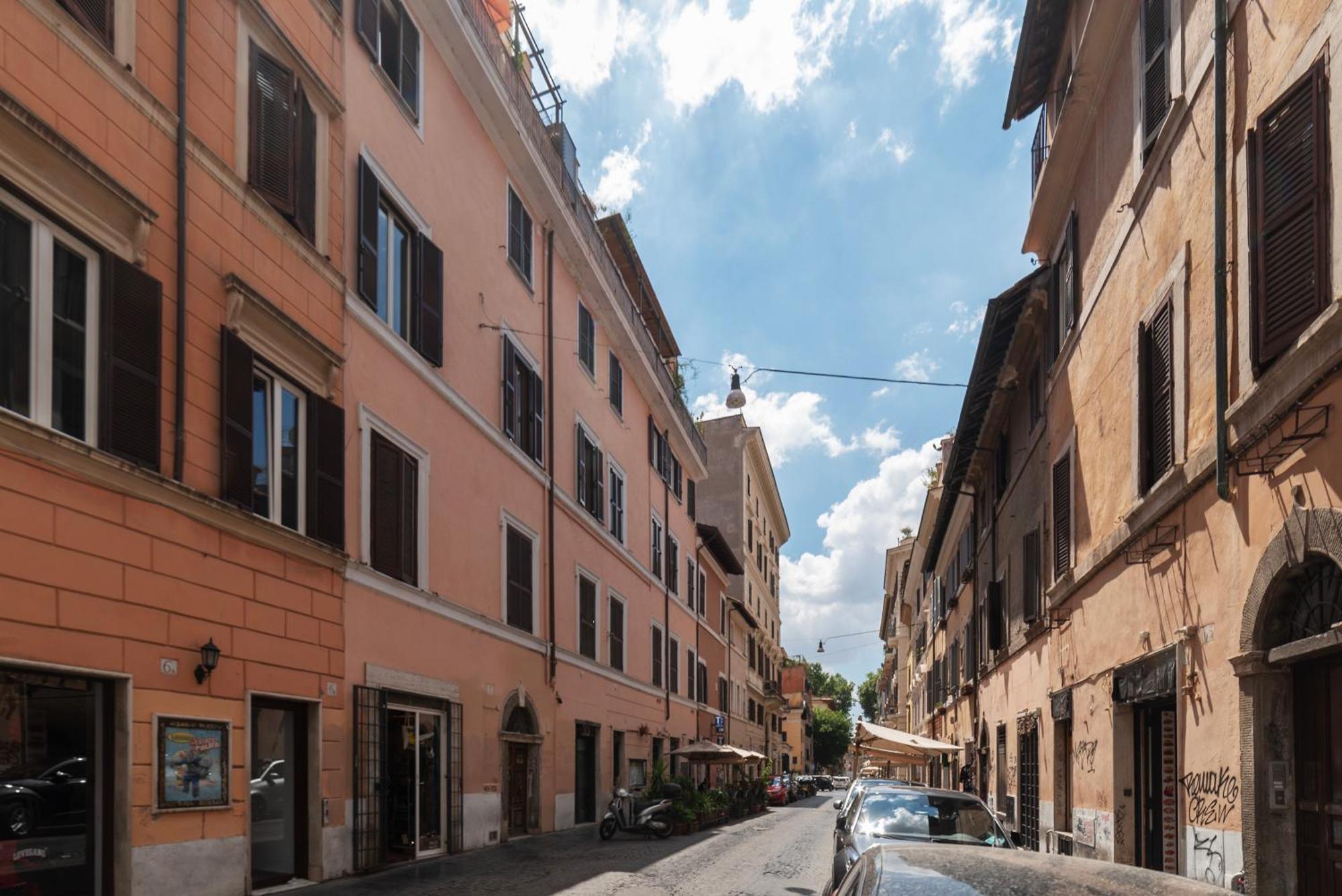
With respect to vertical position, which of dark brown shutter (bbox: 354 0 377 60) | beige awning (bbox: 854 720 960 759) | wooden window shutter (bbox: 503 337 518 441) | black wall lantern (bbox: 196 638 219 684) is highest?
dark brown shutter (bbox: 354 0 377 60)

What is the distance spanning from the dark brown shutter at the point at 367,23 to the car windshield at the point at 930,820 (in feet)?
37.1

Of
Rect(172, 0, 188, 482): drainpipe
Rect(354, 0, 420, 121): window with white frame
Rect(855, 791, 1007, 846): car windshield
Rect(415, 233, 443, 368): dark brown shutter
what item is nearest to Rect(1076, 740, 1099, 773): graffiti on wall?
Rect(855, 791, 1007, 846): car windshield

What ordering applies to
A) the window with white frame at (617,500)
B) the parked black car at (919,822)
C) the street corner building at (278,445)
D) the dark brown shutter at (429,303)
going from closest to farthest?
the street corner building at (278,445) → the parked black car at (919,822) → the dark brown shutter at (429,303) → the window with white frame at (617,500)

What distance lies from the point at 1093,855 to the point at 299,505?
10199 millimetres

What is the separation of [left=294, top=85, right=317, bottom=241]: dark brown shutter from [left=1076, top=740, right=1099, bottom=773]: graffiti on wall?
1110cm

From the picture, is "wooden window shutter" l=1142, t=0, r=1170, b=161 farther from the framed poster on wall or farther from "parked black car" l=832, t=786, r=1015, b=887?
the framed poster on wall

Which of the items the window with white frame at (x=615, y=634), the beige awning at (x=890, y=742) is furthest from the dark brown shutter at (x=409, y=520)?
the beige awning at (x=890, y=742)

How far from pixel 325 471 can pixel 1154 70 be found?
988 cm

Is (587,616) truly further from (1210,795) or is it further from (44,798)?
(1210,795)

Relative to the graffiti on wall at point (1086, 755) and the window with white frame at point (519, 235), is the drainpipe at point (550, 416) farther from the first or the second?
the graffiti on wall at point (1086, 755)

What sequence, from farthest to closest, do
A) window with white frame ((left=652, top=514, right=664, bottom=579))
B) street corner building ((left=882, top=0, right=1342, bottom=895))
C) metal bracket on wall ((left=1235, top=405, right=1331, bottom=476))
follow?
window with white frame ((left=652, top=514, right=664, bottom=579)) < street corner building ((left=882, top=0, right=1342, bottom=895)) < metal bracket on wall ((left=1235, top=405, right=1331, bottom=476))

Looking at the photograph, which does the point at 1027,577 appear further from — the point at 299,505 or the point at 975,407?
the point at 299,505

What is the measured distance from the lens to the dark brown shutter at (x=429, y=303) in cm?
1605

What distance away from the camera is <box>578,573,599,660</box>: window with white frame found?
24969mm
